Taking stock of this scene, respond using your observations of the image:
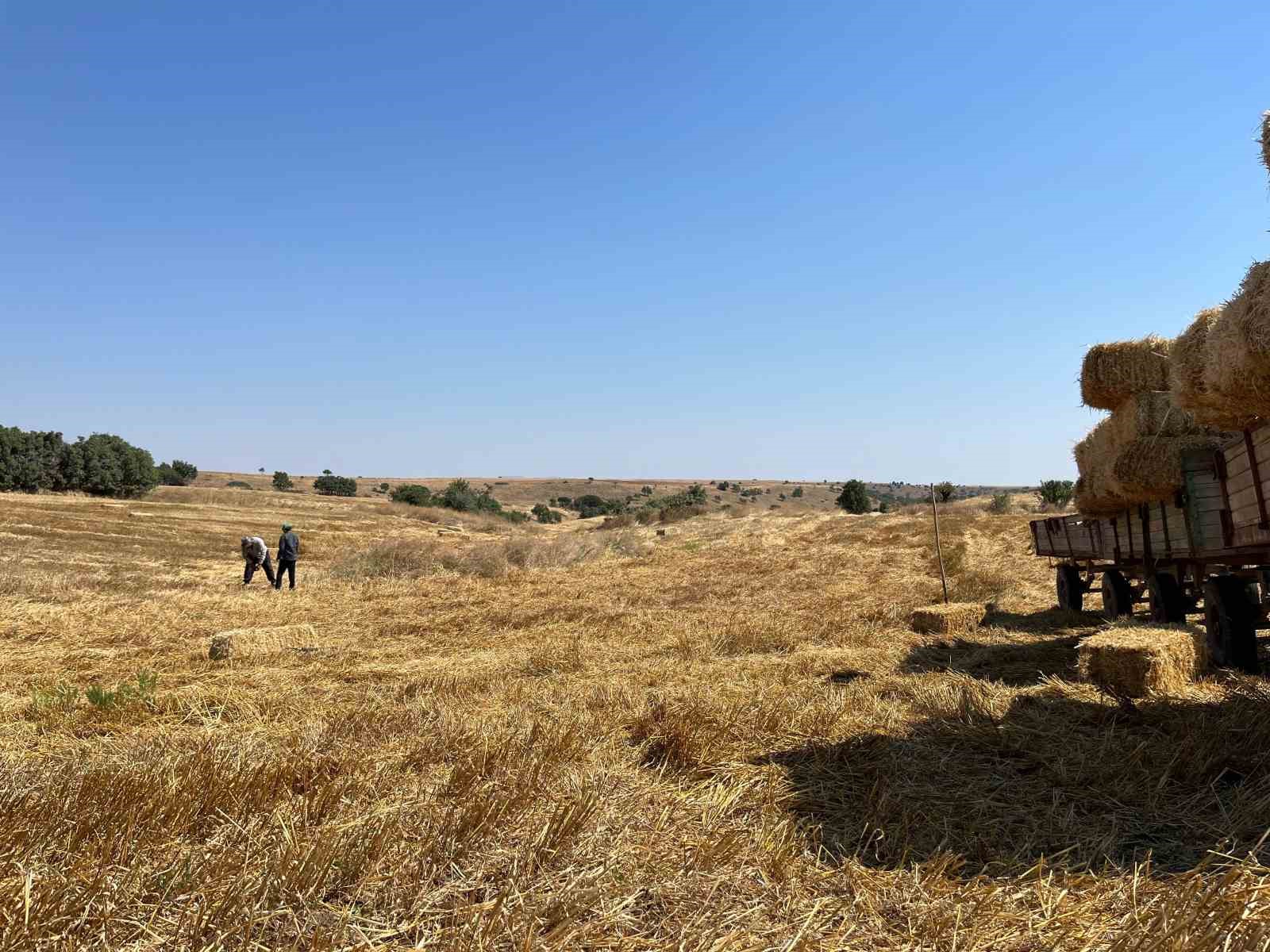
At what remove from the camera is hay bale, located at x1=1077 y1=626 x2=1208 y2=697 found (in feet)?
21.8

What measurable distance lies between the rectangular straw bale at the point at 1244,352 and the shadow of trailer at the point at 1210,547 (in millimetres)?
600

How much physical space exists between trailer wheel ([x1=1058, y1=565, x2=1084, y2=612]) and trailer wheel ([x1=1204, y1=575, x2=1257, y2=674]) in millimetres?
5343

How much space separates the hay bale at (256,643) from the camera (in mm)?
10164

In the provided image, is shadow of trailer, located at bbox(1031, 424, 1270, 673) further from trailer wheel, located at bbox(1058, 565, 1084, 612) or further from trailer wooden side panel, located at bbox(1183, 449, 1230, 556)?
trailer wheel, located at bbox(1058, 565, 1084, 612)

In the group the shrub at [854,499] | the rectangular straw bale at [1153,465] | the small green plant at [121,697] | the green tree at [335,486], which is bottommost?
the shrub at [854,499]

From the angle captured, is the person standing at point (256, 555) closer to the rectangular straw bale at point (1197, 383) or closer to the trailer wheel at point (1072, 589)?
the trailer wheel at point (1072, 589)

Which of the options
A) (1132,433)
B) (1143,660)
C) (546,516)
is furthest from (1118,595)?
(546,516)

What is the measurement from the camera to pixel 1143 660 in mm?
6652

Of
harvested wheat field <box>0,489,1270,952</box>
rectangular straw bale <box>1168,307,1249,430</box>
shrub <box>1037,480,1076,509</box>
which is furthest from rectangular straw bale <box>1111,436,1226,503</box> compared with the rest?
shrub <box>1037,480,1076,509</box>

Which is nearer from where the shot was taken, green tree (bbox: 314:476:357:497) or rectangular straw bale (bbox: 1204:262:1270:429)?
rectangular straw bale (bbox: 1204:262:1270:429)

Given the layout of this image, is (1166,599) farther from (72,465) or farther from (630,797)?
(72,465)

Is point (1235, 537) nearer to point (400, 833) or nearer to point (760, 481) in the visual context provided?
point (400, 833)

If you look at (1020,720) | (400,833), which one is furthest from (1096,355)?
(400,833)

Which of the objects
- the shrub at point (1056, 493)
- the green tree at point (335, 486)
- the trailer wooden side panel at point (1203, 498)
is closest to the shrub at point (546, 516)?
the green tree at point (335, 486)
